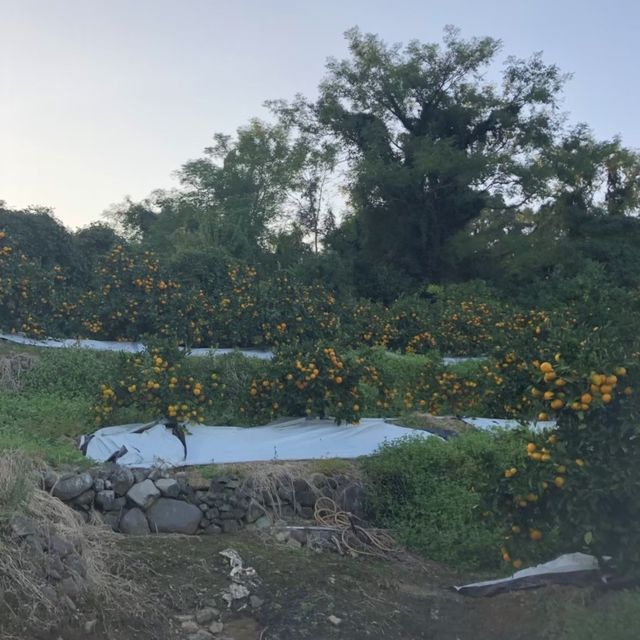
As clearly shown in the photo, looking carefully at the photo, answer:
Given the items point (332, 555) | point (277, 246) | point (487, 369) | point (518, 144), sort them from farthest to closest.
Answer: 1. point (277, 246)
2. point (518, 144)
3. point (487, 369)
4. point (332, 555)

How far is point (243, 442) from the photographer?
23.5 ft

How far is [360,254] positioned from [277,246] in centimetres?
399

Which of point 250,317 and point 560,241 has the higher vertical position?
point 560,241

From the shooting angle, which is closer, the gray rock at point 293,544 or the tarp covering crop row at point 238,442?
the gray rock at point 293,544

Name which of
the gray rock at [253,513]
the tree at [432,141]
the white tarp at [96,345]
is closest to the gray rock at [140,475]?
the gray rock at [253,513]

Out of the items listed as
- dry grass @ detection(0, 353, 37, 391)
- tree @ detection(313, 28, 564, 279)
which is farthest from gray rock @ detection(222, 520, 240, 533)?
tree @ detection(313, 28, 564, 279)

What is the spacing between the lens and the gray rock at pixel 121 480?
5891mm

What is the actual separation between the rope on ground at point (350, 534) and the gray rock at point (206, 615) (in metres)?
1.55

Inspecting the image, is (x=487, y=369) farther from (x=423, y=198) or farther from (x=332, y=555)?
(x=423, y=198)

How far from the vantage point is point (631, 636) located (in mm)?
3756

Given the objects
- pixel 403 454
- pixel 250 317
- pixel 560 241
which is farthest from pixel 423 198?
pixel 403 454

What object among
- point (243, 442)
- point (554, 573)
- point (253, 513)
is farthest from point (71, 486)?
point (554, 573)

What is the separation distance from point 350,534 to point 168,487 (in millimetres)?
1511

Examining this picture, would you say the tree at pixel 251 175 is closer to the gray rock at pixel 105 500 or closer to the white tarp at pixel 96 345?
the white tarp at pixel 96 345
